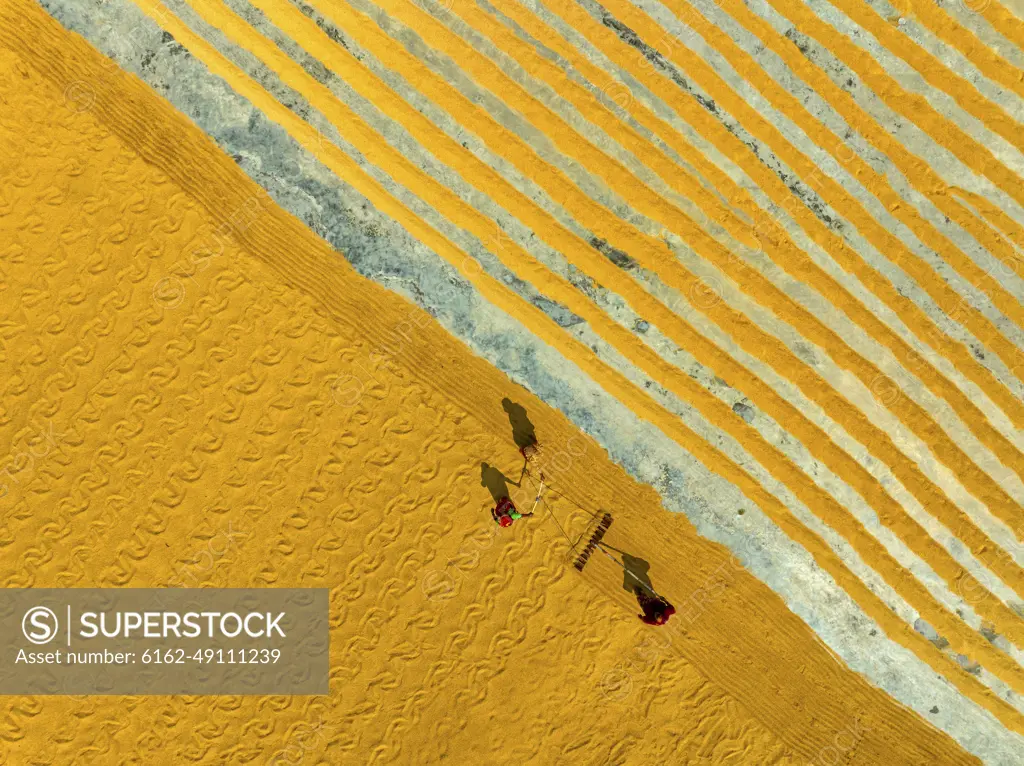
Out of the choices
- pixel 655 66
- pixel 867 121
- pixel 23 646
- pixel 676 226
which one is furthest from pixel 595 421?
pixel 23 646

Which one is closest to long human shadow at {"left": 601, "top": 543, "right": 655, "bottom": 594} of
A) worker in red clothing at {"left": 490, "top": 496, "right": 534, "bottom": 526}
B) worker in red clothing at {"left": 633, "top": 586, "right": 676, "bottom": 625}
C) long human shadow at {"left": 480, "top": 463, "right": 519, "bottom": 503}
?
worker in red clothing at {"left": 633, "top": 586, "right": 676, "bottom": 625}

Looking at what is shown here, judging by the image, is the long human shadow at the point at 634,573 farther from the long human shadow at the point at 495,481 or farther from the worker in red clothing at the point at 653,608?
the long human shadow at the point at 495,481

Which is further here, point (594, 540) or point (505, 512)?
point (594, 540)

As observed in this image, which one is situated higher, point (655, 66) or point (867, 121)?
point (867, 121)

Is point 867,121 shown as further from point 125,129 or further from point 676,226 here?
point 125,129

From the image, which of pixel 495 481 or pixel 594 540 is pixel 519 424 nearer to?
pixel 495 481
